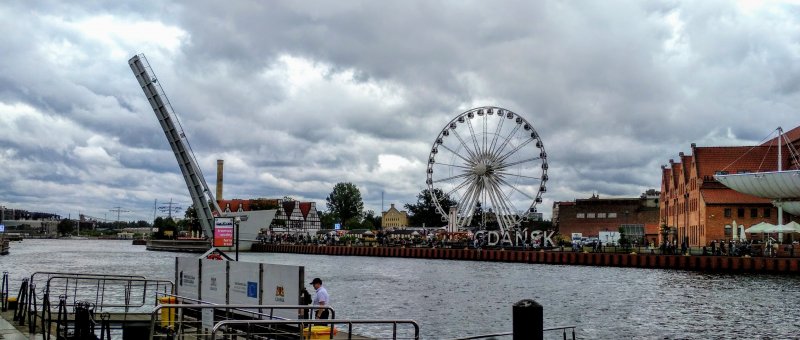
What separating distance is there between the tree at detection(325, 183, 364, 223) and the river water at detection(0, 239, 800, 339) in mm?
133869

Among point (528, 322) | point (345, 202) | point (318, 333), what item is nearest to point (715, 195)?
point (318, 333)

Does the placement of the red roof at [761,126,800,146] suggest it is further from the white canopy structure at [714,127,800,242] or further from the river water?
the river water

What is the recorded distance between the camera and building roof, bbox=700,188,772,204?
73.1m

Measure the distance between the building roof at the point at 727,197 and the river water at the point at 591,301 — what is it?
65.2 ft

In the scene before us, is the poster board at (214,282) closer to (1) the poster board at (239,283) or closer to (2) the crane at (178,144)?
(1) the poster board at (239,283)

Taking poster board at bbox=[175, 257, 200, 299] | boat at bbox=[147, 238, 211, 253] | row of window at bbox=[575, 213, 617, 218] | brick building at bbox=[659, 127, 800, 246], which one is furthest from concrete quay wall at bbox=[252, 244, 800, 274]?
poster board at bbox=[175, 257, 200, 299]

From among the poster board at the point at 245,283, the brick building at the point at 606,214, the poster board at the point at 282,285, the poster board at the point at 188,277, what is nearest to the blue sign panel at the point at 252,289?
the poster board at the point at 245,283

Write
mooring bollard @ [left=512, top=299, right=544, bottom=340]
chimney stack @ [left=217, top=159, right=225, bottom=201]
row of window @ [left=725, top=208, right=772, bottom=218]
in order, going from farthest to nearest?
chimney stack @ [left=217, top=159, right=225, bottom=201]
row of window @ [left=725, top=208, right=772, bottom=218]
mooring bollard @ [left=512, top=299, right=544, bottom=340]

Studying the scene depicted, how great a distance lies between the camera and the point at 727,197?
74.7 m

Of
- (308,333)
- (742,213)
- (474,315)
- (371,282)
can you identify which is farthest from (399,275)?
(308,333)

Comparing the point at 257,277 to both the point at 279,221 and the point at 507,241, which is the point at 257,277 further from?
the point at 279,221

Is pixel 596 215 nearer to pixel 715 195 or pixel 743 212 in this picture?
pixel 715 195

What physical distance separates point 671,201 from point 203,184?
57157 millimetres

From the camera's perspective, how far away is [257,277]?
16.9m
